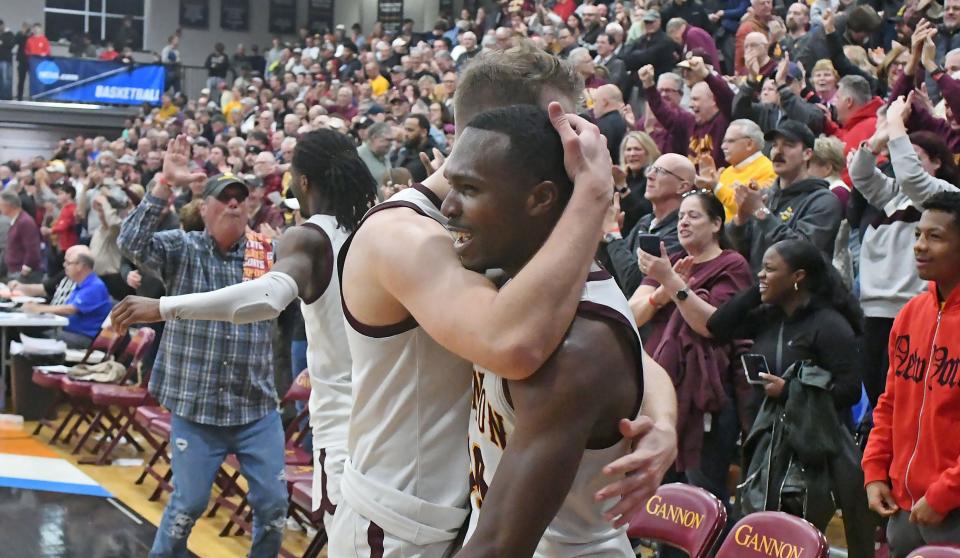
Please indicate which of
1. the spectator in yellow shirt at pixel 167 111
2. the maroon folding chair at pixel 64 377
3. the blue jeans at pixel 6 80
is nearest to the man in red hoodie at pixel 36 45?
the blue jeans at pixel 6 80

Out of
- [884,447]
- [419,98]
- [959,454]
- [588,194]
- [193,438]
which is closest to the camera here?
[588,194]

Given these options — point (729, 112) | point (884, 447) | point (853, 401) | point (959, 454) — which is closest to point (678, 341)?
point (853, 401)

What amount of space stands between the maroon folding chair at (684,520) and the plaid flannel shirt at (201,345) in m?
1.70

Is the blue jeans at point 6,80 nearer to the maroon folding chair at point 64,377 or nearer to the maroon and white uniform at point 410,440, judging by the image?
the maroon folding chair at point 64,377

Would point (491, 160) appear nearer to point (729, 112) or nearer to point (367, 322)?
point (367, 322)

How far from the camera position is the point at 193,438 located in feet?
15.7

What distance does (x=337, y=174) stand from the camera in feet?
13.2

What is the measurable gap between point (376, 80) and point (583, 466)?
15033 millimetres

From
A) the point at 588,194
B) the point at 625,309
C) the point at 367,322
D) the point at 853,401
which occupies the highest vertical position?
the point at 588,194

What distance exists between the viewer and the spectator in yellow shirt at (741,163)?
680 cm

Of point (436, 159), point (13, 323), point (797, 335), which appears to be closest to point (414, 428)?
point (797, 335)

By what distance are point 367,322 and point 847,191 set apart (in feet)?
15.9

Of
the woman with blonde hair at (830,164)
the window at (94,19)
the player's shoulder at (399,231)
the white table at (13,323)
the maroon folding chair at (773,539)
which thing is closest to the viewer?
the player's shoulder at (399,231)

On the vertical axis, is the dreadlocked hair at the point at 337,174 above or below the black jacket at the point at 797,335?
above
